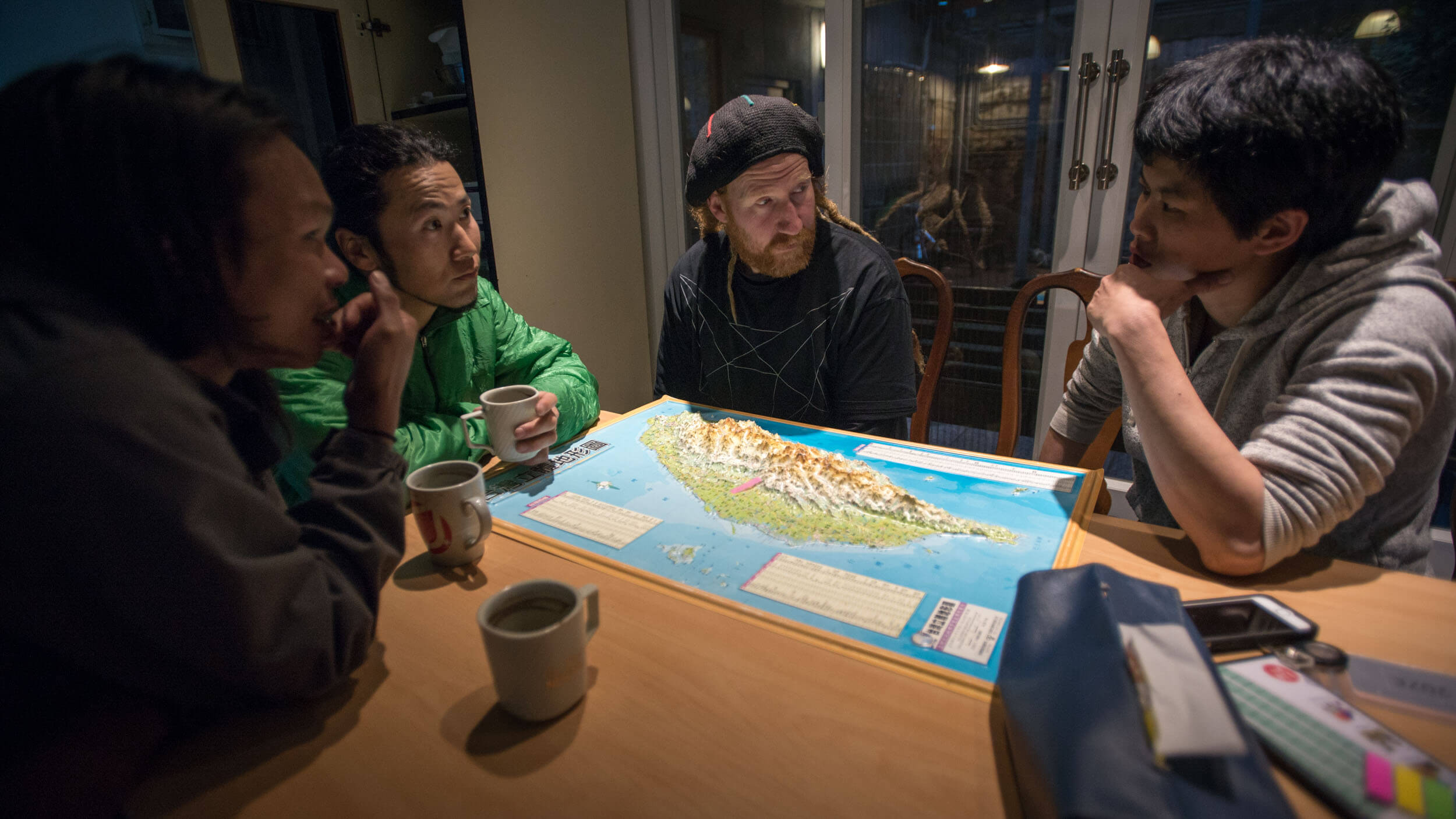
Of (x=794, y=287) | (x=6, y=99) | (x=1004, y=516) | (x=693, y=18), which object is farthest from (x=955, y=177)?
(x=6, y=99)

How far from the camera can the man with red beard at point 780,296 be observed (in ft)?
5.53

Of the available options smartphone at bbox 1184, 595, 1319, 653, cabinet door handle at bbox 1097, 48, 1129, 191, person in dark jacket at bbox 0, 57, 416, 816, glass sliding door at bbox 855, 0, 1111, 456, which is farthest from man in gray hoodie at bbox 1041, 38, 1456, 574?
glass sliding door at bbox 855, 0, 1111, 456

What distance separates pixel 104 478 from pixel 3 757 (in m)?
0.28

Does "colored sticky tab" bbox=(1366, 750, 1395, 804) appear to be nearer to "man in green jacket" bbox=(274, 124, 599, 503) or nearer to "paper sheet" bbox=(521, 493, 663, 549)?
"paper sheet" bbox=(521, 493, 663, 549)

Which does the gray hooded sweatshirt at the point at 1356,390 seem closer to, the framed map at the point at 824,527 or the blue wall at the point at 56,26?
the framed map at the point at 824,527

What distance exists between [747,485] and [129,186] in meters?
0.89

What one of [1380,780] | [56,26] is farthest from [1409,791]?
[56,26]

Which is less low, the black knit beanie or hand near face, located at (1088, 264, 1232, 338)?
the black knit beanie

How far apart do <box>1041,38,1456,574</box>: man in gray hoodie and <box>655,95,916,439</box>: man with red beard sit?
0.68 meters

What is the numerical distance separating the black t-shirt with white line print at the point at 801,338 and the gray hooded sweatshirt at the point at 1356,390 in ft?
2.46

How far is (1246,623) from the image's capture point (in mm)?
727

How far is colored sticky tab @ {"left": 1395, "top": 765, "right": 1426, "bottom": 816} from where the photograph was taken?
1.61ft

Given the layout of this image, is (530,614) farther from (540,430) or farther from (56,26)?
(56,26)

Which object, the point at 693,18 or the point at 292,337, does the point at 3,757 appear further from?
→ the point at 693,18
